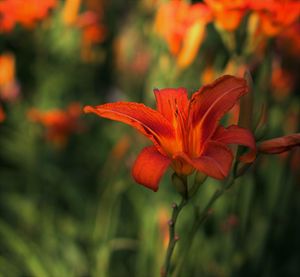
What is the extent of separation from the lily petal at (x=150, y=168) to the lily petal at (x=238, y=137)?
13 cm

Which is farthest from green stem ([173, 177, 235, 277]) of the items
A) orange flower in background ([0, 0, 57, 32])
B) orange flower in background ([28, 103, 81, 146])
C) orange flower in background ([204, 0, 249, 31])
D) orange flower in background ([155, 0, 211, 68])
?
orange flower in background ([0, 0, 57, 32])

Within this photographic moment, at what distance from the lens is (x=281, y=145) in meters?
1.07

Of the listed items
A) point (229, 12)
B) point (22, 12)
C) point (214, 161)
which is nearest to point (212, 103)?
point (214, 161)

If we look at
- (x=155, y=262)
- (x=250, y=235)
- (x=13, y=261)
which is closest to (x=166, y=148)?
(x=155, y=262)

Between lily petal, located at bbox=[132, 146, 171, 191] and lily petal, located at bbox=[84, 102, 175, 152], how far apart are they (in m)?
0.06

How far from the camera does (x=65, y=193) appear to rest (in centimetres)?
279

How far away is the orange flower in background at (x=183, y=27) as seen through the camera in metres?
1.88

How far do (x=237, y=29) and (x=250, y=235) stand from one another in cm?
93

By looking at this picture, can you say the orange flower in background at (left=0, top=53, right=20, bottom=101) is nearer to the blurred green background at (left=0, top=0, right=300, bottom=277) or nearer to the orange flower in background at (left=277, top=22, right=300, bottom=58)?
the blurred green background at (left=0, top=0, right=300, bottom=277)

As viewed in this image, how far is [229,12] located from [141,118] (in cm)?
72

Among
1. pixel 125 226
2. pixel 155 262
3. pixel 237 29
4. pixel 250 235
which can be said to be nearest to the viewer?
pixel 237 29

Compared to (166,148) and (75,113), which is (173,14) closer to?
(75,113)

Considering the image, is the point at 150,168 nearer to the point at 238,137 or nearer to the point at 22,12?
the point at 238,137

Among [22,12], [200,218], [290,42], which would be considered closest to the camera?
[200,218]
